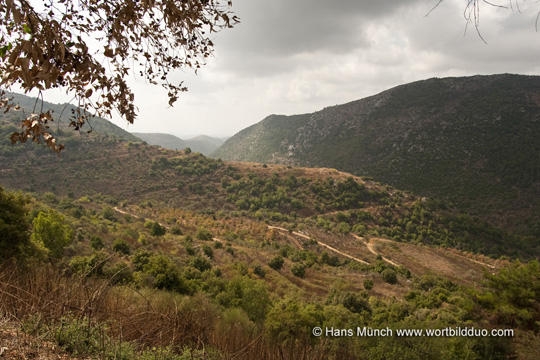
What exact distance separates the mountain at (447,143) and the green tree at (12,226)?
229 feet

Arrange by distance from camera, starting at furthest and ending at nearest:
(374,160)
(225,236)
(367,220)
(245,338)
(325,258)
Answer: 1. (374,160)
2. (367,220)
3. (225,236)
4. (325,258)
5. (245,338)

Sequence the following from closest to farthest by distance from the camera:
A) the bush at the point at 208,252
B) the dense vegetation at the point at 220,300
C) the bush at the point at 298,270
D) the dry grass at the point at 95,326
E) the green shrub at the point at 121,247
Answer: the dry grass at the point at 95,326 → the dense vegetation at the point at 220,300 → the green shrub at the point at 121,247 → the bush at the point at 208,252 → the bush at the point at 298,270

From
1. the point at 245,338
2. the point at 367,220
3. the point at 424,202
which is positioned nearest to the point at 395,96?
the point at 424,202

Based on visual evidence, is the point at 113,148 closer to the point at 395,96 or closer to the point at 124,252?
the point at 124,252

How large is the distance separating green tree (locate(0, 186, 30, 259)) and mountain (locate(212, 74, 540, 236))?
69944 millimetres

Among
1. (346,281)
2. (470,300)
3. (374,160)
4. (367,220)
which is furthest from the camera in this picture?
(374,160)

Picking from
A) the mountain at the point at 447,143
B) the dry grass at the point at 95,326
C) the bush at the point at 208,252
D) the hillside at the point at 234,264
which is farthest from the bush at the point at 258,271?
the mountain at the point at 447,143

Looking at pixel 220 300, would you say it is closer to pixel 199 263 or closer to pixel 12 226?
pixel 199 263

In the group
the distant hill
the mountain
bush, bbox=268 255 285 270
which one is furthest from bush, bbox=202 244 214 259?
the mountain

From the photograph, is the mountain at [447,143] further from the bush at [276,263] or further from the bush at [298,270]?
the bush at [276,263]

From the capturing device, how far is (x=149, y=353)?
Result: 2826 mm

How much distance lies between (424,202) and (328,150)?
49090 millimetres

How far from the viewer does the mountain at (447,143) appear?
197 feet

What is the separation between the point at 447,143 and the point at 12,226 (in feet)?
292
